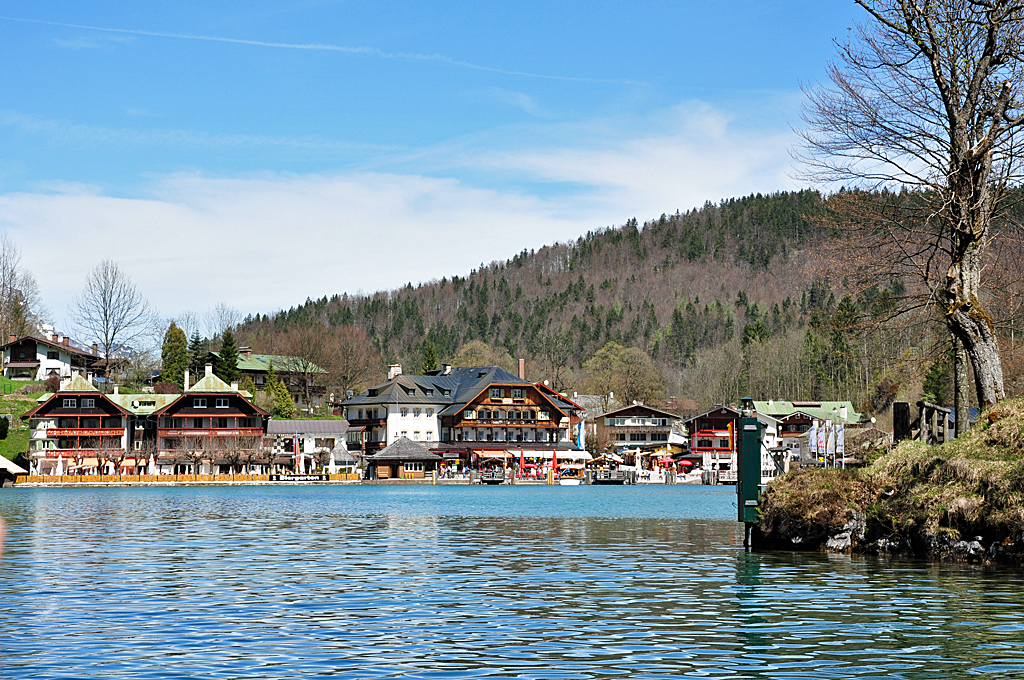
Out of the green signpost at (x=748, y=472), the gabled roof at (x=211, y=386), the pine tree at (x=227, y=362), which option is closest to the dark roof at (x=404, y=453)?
the gabled roof at (x=211, y=386)

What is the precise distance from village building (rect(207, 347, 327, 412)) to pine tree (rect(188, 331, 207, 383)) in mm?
11278

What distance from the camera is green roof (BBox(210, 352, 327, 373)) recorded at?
491 feet

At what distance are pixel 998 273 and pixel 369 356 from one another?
148229 mm

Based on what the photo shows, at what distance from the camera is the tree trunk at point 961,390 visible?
25.9m

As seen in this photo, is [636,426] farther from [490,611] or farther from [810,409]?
[490,611]

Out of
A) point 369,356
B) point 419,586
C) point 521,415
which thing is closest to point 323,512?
point 419,586

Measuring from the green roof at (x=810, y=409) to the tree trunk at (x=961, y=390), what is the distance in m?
113

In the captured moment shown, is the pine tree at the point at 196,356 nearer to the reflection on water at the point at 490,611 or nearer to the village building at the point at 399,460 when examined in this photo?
the village building at the point at 399,460

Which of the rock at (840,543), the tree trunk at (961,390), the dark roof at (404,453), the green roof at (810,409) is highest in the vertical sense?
the green roof at (810,409)

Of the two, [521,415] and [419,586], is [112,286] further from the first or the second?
[419,586]

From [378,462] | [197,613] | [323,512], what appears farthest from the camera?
[378,462]

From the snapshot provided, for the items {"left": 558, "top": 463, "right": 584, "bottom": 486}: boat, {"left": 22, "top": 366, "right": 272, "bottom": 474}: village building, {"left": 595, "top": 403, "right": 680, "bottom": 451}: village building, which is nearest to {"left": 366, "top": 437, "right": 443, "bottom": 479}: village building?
{"left": 22, "top": 366, "right": 272, "bottom": 474}: village building

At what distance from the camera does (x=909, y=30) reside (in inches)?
969

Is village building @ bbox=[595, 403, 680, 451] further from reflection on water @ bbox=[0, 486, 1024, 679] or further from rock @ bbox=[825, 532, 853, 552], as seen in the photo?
rock @ bbox=[825, 532, 853, 552]
